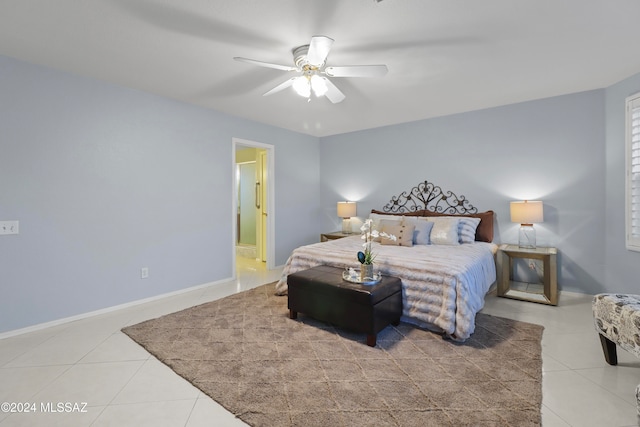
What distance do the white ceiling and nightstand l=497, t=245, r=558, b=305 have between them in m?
1.90

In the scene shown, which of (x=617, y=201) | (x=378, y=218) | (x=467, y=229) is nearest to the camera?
(x=617, y=201)

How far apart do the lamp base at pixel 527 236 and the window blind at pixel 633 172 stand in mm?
884

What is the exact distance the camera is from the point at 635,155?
121 inches

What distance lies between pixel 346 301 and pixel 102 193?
110 inches

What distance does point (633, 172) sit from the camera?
10.2ft

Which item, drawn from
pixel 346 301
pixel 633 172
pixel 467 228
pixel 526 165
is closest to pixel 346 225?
pixel 467 228

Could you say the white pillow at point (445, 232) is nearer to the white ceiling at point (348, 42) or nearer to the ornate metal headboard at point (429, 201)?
the ornate metal headboard at point (429, 201)

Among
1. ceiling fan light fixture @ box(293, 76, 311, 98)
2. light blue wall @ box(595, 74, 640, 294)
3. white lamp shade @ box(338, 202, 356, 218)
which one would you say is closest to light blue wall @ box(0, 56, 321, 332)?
white lamp shade @ box(338, 202, 356, 218)

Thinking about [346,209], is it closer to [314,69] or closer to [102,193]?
[314,69]

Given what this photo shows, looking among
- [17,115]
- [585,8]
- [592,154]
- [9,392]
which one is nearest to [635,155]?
[592,154]

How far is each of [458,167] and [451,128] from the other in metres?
0.60

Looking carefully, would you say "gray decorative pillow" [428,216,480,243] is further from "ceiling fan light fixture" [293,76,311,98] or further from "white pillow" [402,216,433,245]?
"ceiling fan light fixture" [293,76,311,98]

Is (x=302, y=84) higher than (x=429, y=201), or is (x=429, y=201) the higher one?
(x=302, y=84)

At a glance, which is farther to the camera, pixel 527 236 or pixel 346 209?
pixel 346 209
